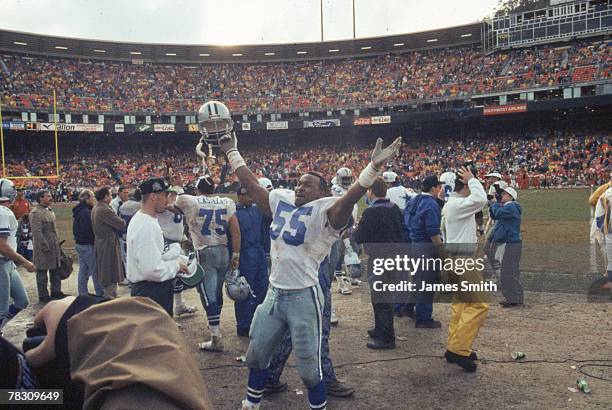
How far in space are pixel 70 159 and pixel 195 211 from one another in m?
44.3

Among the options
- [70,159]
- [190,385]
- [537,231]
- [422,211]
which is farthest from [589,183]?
[70,159]

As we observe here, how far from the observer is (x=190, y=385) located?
3.72 ft

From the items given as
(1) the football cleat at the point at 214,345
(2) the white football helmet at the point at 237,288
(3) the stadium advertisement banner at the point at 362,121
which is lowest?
(1) the football cleat at the point at 214,345

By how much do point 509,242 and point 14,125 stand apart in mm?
42472

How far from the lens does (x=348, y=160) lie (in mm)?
45750

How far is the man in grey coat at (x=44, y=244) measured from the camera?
858 cm

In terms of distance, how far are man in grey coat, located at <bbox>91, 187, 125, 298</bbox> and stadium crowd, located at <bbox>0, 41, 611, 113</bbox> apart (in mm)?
40181

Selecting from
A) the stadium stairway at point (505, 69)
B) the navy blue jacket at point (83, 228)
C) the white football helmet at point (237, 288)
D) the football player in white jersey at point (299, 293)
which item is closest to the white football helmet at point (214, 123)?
the football player in white jersey at point (299, 293)

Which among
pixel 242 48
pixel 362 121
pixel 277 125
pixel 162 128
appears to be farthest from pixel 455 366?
pixel 242 48

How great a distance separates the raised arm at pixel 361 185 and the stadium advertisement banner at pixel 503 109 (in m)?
40.6

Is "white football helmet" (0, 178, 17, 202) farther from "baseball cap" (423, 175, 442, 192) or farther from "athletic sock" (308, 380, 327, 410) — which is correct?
"baseball cap" (423, 175, 442, 192)

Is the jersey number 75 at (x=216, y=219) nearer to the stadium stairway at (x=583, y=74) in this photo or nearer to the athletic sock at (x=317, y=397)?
the athletic sock at (x=317, y=397)

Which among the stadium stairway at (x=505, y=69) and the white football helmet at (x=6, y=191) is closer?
the white football helmet at (x=6, y=191)

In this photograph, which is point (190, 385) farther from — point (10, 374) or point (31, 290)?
point (31, 290)
